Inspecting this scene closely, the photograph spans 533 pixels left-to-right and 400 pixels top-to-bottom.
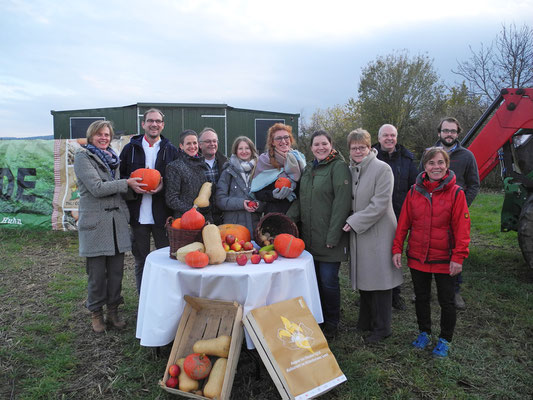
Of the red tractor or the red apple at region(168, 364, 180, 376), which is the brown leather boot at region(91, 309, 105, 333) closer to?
the red apple at region(168, 364, 180, 376)

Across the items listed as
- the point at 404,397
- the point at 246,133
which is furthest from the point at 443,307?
the point at 246,133

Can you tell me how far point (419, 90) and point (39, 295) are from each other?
21951 mm

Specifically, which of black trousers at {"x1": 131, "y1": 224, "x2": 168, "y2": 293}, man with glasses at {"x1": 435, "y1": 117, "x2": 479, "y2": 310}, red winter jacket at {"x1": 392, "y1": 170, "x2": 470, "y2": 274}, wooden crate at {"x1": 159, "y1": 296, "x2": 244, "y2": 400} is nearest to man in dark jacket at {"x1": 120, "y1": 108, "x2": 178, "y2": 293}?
black trousers at {"x1": 131, "y1": 224, "x2": 168, "y2": 293}

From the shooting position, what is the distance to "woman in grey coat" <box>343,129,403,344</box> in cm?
326

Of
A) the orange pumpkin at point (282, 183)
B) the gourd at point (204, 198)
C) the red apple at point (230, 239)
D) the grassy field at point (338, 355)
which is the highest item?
the orange pumpkin at point (282, 183)

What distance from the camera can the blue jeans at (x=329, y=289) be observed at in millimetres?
3498

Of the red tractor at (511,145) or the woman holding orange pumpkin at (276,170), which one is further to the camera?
the red tractor at (511,145)

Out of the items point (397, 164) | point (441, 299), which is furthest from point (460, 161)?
point (441, 299)

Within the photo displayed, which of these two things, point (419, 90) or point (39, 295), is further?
point (419, 90)

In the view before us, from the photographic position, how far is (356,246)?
11.1ft

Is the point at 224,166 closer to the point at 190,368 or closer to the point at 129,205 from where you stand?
the point at 129,205

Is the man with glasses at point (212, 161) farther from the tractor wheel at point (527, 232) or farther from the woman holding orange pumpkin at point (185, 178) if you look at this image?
the tractor wheel at point (527, 232)

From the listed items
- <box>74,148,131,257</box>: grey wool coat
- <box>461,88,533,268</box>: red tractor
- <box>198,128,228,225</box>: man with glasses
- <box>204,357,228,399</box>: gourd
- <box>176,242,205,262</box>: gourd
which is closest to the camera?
<box>204,357,228,399</box>: gourd

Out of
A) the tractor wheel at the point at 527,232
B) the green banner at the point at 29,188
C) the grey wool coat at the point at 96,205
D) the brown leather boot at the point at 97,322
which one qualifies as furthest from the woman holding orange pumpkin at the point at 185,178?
the green banner at the point at 29,188
